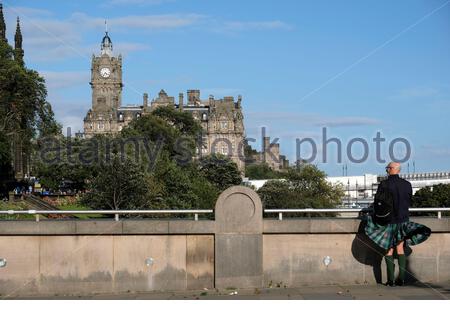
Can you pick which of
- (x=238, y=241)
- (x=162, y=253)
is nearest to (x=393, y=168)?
(x=238, y=241)

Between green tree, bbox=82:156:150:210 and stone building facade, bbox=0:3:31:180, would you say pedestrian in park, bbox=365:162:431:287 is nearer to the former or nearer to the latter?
green tree, bbox=82:156:150:210

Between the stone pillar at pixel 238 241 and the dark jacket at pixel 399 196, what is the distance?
89.9 inches

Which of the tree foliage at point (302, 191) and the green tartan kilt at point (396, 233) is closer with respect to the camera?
the green tartan kilt at point (396, 233)

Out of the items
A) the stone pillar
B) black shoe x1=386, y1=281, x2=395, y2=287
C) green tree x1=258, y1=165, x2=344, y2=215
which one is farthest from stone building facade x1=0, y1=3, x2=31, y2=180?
black shoe x1=386, y1=281, x2=395, y2=287

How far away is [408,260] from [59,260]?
20.7ft

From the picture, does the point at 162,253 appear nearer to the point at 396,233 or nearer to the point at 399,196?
the point at 396,233

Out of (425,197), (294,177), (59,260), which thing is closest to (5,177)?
(294,177)

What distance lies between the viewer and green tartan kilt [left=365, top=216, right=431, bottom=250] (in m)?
13.4

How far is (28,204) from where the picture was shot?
6412 centimetres

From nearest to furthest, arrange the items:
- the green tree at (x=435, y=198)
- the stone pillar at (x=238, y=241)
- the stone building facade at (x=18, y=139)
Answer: the stone pillar at (x=238, y=241) < the stone building facade at (x=18, y=139) < the green tree at (x=435, y=198)

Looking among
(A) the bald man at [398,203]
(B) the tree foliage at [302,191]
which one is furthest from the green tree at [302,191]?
(A) the bald man at [398,203]

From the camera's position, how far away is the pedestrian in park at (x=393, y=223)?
13.3 metres

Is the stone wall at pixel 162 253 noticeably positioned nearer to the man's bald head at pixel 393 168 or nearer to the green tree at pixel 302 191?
the man's bald head at pixel 393 168

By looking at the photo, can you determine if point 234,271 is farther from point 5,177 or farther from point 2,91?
point 5,177
